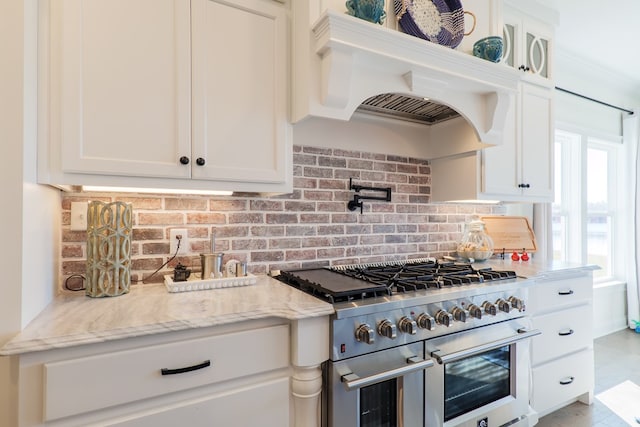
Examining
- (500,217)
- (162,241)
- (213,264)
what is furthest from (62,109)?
(500,217)

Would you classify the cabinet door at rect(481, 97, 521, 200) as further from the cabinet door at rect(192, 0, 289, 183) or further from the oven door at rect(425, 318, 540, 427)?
the cabinet door at rect(192, 0, 289, 183)

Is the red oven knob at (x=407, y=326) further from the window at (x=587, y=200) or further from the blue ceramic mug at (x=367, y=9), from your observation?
the window at (x=587, y=200)

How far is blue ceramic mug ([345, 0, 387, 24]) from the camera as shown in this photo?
1.40m

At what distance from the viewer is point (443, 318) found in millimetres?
1410

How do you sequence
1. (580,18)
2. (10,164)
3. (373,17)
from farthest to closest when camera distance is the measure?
(580,18)
(373,17)
(10,164)

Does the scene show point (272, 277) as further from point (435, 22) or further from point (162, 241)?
point (435, 22)

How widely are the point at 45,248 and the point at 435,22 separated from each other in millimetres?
2004

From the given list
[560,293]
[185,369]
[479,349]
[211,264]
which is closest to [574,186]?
[560,293]

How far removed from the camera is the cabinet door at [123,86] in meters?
1.14

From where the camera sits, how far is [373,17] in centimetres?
142

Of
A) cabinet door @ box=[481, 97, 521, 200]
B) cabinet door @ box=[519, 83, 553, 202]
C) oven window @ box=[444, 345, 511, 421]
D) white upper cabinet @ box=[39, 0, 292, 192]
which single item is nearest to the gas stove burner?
oven window @ box=[444, 345, 511, 421]

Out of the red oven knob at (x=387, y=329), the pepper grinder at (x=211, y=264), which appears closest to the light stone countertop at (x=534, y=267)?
the red oven knob at (x=387, y=329)

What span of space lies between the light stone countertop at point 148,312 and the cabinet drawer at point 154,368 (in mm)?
67

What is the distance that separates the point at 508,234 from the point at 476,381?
137 centimetres
